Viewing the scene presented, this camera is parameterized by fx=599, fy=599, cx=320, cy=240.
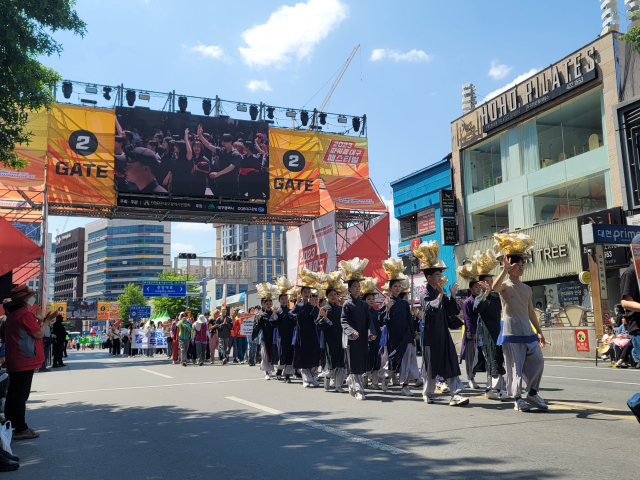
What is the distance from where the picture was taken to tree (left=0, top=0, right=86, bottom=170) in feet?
31.7

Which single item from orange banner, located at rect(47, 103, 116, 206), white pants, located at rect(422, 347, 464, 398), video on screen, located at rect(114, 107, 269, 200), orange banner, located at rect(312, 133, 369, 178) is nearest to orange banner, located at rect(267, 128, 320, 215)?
orange banner, located at rect(312, 133, 369, 178)

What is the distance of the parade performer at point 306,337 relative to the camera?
11742mm

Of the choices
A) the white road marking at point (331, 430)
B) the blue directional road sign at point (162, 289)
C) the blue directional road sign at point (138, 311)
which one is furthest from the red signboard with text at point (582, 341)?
the blue directional road sign at point (138, 311)

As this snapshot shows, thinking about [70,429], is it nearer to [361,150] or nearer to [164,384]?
[164,384]

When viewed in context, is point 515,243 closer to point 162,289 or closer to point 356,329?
point 356,329

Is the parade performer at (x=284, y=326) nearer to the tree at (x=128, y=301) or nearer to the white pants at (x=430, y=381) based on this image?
the white pants at (x=430, y=381)

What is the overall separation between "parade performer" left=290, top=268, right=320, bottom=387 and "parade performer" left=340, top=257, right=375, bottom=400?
6.73 ft

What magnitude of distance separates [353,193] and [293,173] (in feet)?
10.8

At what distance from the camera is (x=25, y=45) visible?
33.0 feet

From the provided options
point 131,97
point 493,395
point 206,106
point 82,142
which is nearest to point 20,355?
point 493,395

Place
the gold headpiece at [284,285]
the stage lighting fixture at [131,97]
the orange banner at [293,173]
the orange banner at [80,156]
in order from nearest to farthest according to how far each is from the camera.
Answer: the gold headpiece at [284,285], the orange banner at [80,156], the stage lighting fixture at [131,97], the orange banner at [293,173]

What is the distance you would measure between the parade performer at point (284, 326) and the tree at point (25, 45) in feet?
20.1

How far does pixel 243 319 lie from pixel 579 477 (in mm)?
17621

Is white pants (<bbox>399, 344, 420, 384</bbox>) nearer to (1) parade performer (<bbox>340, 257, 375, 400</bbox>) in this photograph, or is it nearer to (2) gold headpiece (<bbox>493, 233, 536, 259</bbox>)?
(1) parade performer (<bbox>340, 257, 375, 400</bbox>)
